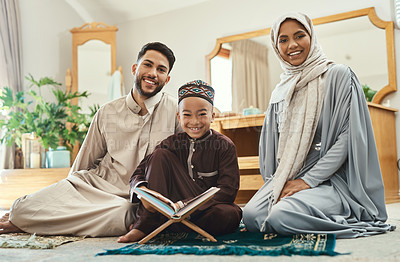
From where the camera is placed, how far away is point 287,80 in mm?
2176

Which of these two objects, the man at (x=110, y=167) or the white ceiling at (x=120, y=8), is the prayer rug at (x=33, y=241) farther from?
the white ceiling at (x=120, y=8)

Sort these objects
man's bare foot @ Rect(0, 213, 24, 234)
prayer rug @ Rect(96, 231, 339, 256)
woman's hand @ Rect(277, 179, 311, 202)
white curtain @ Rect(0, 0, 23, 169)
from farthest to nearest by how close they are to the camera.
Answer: white curtain @ Rect(0, 0, 23, 169), man's bare foot @ Rect(0, 213, 24, 234), woman's hand @ Rect(277, 179, 311, 202), prayer rug @ Rect(96, 231, 339, 256)

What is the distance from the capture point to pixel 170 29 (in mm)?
5406

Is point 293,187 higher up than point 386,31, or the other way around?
point 386,31

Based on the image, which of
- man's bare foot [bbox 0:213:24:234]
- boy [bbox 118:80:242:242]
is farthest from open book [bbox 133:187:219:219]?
man's bare foot [bbox 0:213:24:234]

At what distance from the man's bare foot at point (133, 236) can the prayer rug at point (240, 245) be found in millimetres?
61

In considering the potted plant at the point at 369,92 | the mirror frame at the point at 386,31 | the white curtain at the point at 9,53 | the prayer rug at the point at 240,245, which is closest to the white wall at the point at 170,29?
the white curtain at the point at 9,53

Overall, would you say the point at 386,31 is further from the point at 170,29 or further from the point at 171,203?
the point at 171,203

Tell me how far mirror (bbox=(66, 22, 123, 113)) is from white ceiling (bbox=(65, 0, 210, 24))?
42 centimetres

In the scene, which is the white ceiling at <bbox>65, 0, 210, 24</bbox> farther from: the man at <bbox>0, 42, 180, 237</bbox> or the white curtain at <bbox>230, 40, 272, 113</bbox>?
the man at <bbox>0, 42, 180, 237</bbox>

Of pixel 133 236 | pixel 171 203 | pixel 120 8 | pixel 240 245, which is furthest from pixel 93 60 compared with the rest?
pixel 240 245

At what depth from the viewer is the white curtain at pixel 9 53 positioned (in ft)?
15.0

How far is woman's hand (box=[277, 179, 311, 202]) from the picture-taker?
1.85 meters

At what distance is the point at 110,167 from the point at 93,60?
3234mm
